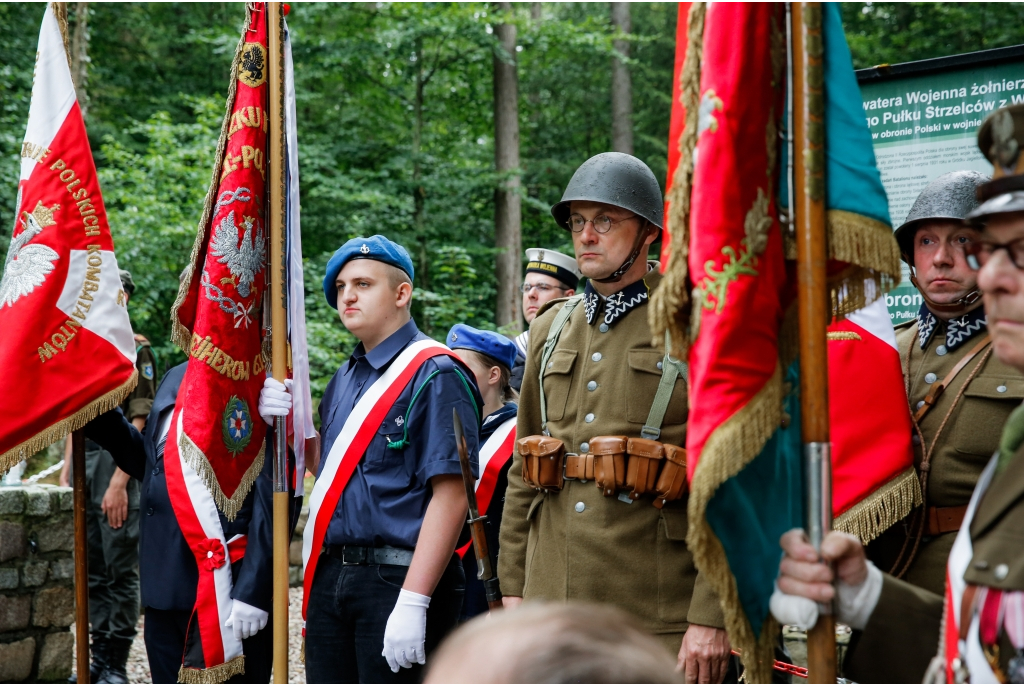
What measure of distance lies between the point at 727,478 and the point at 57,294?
3020 mm

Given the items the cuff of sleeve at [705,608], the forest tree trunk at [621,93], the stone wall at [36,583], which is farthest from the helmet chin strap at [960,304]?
the forest tree trunk at [621,93]

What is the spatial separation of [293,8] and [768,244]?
12504 millimetres

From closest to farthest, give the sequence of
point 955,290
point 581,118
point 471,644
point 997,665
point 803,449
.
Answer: point 471,644, point 997,665, point 803,449, point 955,290, point 581,118

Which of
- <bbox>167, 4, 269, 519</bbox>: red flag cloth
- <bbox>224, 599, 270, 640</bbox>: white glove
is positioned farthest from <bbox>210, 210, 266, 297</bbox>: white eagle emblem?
<bbox>224, 599, 270, 640</bbox>: white glove

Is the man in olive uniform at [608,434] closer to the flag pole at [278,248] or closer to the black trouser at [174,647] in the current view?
the flag pole at [278,248]

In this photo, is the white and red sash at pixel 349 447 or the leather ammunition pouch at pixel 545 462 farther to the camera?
the white and red sash at pixel 349 447

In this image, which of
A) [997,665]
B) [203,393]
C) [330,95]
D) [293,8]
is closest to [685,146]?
[997,665]

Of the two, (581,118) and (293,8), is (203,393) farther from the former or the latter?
(581,118)

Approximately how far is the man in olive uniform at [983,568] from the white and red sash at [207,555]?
235cm

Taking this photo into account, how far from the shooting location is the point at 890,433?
2953 millimetres

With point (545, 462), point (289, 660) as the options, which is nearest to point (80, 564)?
point (545, 462)

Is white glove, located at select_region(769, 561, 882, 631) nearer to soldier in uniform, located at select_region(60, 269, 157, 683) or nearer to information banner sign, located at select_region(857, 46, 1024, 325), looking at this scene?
information banner sign, located at select_region(857, 46, 1024, 325)

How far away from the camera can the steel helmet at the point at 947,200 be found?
3.09 m

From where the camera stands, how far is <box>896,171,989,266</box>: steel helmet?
10.1ft
